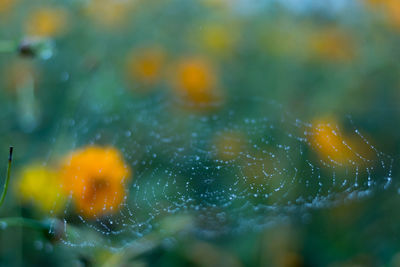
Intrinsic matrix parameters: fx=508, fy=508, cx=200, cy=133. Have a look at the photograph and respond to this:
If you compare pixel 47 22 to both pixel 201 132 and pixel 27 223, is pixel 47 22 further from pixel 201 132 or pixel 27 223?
pixel 27 223

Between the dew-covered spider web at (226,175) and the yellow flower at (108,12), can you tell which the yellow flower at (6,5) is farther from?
the dew-covered spider web at (226,175)

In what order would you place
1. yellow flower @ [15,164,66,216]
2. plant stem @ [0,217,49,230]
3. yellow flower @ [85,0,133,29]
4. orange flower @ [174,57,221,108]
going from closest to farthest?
plant stem @ [0,217,49,230], yellow flower @ [15,164,66,216], orange flower @ [174,57,221,108], yellow flower @ [85,0,133,29]

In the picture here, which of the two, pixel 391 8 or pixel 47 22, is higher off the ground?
pixel 391 8

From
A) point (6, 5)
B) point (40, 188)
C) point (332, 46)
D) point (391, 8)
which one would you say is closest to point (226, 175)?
point (40, 188)

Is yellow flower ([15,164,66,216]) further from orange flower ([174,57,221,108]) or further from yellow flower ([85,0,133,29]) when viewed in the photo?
yellow flower ([85,0,133,29])

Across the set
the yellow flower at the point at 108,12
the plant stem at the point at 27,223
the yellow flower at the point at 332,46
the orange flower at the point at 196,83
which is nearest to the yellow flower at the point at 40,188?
the plant stem at the point at 27,223

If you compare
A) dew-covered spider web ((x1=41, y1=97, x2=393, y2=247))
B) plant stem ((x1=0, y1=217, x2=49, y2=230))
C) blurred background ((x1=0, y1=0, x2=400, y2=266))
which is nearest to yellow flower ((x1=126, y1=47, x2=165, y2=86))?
blurred background ((x1=0, y1=0, x2=400, y2=266))

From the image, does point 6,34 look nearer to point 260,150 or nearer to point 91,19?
point 91,19
